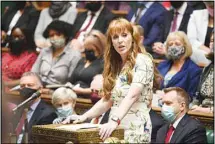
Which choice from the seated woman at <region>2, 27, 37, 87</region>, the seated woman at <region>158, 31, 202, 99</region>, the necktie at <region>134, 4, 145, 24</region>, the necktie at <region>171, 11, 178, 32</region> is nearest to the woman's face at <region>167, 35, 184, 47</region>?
the seated woman at <region>158, 31, 202, 99</region>

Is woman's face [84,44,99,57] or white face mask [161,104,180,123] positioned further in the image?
woman's face [84,44,99,57]

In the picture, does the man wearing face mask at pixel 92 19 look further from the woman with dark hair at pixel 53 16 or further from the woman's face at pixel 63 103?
the woman's face at pixel 63 103

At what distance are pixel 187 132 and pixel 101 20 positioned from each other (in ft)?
9.07

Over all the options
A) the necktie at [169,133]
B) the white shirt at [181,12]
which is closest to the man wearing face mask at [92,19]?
the white shirt at [181,12]

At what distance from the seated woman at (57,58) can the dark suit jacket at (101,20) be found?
0.28 m

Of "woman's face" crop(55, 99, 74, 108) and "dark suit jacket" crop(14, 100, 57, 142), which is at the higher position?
"woman's face" crop(55, 99, 74, 108)

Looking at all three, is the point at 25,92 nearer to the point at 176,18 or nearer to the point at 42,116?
the point at 42,116

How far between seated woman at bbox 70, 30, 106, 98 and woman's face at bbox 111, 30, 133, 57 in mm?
2546

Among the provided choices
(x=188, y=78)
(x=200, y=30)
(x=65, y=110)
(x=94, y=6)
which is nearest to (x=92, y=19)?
(x=94, y=6)

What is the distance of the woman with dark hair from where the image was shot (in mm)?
7738

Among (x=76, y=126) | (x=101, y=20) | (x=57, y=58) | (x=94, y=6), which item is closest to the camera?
(x=76, y=126)

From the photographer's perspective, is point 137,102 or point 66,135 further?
point 137,102

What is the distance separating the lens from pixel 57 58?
23.4 feet

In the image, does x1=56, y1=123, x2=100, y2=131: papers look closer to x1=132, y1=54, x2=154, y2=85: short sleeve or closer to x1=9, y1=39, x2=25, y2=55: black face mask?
x1=132, y1=54, x2=154, y2=85: short sleeve
